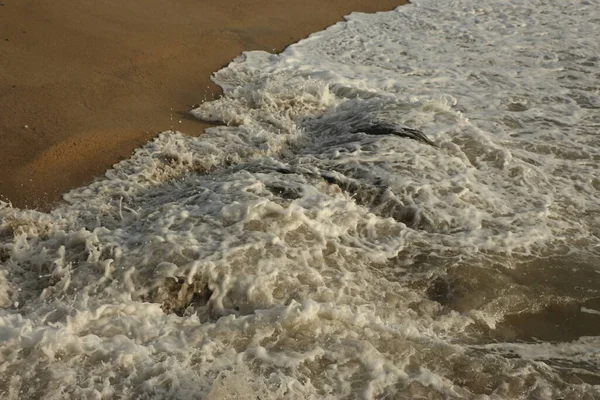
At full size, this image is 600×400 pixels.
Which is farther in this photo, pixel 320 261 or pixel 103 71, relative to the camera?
pixel 103 71

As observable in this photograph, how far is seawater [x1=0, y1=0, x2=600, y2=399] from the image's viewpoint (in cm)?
296

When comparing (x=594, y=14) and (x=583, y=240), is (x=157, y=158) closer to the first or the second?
(x=583, y=240)

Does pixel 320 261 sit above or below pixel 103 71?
below

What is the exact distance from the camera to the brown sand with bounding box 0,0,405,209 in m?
4.93

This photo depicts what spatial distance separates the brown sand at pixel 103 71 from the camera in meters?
4.93

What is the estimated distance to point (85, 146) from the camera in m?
5.16

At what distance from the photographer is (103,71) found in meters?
6.62

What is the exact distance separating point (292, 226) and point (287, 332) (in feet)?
3.42

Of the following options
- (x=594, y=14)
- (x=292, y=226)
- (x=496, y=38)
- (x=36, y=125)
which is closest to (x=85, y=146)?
(x=36, y=125)

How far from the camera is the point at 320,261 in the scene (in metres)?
3.86

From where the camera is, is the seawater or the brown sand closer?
the seawater

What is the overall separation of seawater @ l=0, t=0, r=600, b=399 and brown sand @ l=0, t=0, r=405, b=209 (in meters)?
0.33

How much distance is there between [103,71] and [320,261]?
427 cm

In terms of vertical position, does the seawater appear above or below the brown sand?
below
